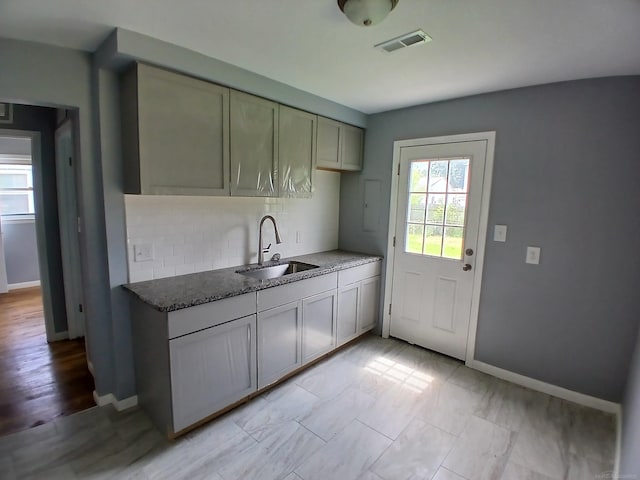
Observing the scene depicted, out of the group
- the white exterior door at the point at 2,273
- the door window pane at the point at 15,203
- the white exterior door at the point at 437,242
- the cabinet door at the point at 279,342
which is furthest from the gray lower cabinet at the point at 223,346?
the door window pane at the point at 15,203

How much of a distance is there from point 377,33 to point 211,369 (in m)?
→ 2.17

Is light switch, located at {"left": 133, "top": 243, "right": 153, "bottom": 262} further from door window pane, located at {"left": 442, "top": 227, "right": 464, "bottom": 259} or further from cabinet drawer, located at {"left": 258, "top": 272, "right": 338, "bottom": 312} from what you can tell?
door window pane, located at {"left": 442, "top": 227, "right": 464, "bottom": 259}

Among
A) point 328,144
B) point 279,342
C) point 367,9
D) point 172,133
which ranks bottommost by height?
point 279,342

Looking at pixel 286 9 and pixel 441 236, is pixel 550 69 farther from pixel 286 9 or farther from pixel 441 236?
pixel 286 9

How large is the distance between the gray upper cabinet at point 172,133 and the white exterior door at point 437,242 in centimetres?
179

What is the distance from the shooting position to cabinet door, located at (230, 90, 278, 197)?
7.54 ft

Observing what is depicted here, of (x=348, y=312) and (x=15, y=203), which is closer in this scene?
(x=348, y=312)

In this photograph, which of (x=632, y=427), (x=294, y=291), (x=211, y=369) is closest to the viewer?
(x=632, y=427)

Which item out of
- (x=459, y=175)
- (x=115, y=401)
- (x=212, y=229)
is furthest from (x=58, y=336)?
(x=459, y=175)

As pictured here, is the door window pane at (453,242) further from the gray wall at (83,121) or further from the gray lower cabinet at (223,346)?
the gray wall at (83,121)

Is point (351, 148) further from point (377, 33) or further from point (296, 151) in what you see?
point (377, 33)

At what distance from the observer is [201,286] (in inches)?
84.0

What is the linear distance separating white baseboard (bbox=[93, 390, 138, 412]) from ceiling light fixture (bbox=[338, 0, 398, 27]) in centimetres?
267

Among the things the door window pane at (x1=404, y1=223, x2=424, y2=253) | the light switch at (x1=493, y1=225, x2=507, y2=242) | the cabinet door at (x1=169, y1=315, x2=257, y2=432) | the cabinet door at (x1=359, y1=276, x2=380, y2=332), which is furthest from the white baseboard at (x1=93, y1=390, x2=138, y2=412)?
the light switch at (x1=493, y1=225, x2=507, y2=242)
